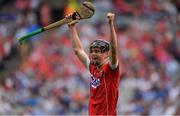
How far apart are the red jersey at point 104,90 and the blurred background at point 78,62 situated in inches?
200

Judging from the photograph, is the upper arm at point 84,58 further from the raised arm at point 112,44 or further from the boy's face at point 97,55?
the raised arm at point 112,44

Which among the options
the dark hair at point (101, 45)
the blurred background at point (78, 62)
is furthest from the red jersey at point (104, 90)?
the blurred background at point (78, 62)

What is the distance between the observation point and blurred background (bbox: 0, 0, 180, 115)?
60.3ft

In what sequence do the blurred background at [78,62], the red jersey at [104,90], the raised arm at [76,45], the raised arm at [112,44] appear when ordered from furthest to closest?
the blurred background at [78,62], the raised arm at [76,45], the red jersey at [104,90], the raised arm at [112,44]

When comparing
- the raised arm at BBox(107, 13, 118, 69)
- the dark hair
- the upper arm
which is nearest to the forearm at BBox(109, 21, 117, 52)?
the raised arm at BBox(107, 13, 118, 69)

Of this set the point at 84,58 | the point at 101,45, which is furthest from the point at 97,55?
the point at 84,58

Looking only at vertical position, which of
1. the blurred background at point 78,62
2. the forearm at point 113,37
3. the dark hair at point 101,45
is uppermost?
the forearm at point 113,37

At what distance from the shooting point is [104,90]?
10.5 m

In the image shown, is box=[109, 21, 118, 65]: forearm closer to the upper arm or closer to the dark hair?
the dark hair

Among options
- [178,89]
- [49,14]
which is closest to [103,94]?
[178,89]

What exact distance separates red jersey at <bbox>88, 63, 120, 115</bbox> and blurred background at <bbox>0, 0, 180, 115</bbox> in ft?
16.7

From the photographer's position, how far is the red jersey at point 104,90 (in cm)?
1048

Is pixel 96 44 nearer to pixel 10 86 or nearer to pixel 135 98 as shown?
pixel 135 98

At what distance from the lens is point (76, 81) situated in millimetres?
19609
